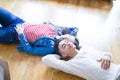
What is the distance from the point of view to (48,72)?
1.73 metres

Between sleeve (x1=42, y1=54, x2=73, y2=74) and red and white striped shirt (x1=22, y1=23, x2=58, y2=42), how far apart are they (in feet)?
0.99

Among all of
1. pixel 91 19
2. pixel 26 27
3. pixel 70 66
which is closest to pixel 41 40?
pixel 26 27

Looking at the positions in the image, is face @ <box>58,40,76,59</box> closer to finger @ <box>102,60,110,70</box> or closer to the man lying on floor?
the man lying on floor

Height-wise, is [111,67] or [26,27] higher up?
[26,27]

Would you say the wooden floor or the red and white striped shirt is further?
the red and white striped shirt

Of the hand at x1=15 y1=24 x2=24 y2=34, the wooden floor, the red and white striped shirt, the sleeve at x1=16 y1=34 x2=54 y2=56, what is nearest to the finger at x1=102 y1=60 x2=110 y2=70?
the wooden floor

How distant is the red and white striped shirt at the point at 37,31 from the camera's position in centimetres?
195

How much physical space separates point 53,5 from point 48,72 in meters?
1.28

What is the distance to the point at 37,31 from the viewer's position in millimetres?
1980

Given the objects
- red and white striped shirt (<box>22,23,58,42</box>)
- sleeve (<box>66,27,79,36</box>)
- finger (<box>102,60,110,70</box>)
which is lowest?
finger (<box>102,60,110,70</box>)

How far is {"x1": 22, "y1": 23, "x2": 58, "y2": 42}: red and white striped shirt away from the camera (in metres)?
1.95

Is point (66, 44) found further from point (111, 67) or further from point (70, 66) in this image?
point (111, 67)

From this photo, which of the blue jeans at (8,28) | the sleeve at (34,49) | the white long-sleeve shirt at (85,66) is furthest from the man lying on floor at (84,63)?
the blue jeans at (8,28)

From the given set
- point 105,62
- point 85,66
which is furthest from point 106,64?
point 85,66
